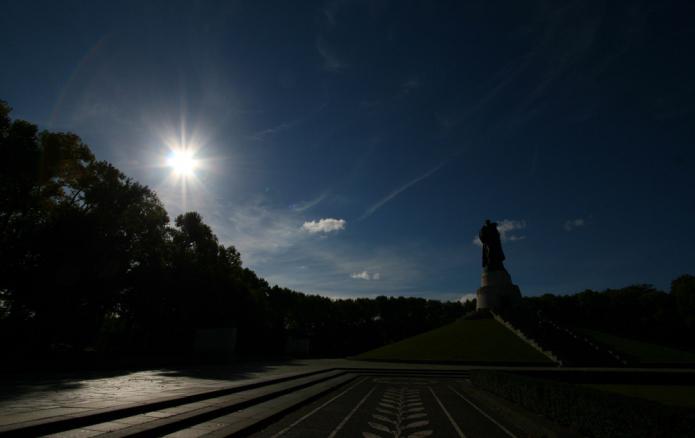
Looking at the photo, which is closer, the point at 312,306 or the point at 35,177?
the point at 35,177

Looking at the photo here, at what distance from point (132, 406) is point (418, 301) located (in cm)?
9095

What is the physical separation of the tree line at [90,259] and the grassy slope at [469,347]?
2280 centimetres

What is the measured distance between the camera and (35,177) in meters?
27.2

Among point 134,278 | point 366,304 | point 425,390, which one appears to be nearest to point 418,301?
point 366,304

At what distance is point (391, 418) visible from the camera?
38.5ft

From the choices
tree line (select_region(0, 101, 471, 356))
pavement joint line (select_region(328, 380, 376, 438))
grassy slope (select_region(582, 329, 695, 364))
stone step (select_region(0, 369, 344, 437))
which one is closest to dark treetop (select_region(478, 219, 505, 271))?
grassy slope (select_region(582, 329, 695, 364))

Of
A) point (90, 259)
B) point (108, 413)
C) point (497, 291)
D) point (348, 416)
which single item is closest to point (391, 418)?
point (348, 416)

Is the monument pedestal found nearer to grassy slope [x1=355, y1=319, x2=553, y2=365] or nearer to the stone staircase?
grassy slope [x1=355, y1=319, x2=553, y2=365]

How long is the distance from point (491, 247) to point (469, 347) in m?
22.5

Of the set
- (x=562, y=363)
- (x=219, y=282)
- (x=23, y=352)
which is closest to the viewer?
(x=23, y=352)

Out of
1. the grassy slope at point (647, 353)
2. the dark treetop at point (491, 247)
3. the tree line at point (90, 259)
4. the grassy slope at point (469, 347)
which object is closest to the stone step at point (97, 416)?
the tree line at point (90, 259)

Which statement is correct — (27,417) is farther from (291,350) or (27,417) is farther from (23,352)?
(291,350)

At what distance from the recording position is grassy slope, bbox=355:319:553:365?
34344 millimetres

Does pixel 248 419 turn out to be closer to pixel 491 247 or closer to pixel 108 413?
pixel 108 413
